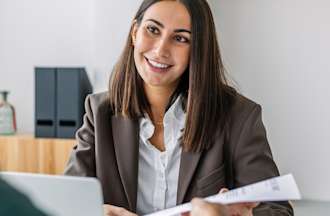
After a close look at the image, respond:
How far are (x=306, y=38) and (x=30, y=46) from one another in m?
1.73

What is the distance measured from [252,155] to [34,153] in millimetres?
1825

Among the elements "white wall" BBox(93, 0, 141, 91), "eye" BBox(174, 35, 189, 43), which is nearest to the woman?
"eye" BBox(174, 35, 189, 43)

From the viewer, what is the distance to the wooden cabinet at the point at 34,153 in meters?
2.76

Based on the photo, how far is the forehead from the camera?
1.28 m

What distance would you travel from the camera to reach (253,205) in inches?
42.9

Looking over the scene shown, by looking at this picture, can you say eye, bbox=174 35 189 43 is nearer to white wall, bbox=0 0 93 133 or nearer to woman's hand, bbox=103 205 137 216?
woman's hand, bbox=103 205 137 216

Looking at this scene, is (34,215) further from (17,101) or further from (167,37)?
(17,101)

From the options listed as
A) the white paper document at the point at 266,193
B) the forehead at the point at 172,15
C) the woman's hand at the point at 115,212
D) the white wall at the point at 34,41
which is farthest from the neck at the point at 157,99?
the white wall at the point at 34,41

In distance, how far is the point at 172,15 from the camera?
1287 millimetres

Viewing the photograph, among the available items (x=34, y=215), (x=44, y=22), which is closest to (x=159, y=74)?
(x=34, y=215)

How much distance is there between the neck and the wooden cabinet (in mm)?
1361

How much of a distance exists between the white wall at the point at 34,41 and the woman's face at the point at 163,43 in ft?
5.62

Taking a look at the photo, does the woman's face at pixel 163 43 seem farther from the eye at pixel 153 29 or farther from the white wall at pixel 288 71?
the white wall at pixel 288 71

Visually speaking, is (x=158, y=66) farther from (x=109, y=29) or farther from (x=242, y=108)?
(x=109, y=29)
